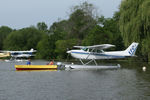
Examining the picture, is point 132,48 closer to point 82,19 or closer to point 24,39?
→ point 82,19

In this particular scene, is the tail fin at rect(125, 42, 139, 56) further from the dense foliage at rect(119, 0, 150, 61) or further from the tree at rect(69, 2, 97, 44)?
the tree at rect(69, 2, 97, 44)

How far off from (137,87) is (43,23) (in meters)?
108

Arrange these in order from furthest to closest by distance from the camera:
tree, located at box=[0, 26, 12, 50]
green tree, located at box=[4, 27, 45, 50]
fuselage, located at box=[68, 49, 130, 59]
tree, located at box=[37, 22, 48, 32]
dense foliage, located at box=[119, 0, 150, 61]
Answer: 1. tree, located at box=[37, 22, 48, 32]
2. tree, located at box=[0, 26, 12, 50]
3. green tree, located at box=[4, 27, 45, 50]
4. fuselage, located at box=[68, 49, 130, 59]
5. dense foliage, located at box=[119, 0, 150, 61]

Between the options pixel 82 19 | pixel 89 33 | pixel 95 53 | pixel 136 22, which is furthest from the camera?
pixel 82 19

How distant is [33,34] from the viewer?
83.1 m

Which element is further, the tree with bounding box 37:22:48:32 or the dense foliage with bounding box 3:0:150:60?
the tree with bounding box 37:22:48:32

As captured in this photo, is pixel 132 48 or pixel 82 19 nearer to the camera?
pixel 132 48

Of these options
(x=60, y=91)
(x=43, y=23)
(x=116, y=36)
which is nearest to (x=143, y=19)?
(x=60, y=91)

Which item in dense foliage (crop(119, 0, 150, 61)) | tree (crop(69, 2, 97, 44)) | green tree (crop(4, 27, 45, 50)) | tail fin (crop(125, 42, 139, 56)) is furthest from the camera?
green tree (crop(4, 27, 45, 50))

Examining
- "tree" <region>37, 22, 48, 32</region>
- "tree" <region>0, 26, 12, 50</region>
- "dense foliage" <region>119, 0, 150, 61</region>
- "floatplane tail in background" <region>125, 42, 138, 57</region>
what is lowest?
"floatplane tail in background" <region>125, 42, 138, 57</region>

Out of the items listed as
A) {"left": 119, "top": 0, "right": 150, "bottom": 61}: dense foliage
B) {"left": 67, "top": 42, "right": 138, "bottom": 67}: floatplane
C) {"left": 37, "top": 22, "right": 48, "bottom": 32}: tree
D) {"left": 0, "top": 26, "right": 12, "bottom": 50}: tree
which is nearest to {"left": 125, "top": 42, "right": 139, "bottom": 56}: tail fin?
{"left": 67, "top": 42, "right": 138, "bottom": 67}: floatplane

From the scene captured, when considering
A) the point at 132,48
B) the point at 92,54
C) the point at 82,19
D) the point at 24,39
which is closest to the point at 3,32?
the point at 24,39

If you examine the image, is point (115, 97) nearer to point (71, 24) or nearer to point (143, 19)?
point (143, 19)

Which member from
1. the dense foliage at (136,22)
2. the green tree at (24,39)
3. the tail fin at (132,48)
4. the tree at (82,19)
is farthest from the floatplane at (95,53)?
the green tree at (24,39)
